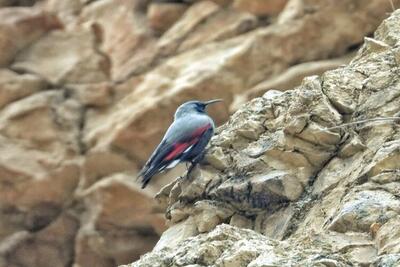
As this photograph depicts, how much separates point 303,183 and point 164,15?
36.3 feet

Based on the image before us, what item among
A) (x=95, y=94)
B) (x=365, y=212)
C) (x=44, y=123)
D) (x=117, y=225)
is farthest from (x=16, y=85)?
(x=365, y=212)

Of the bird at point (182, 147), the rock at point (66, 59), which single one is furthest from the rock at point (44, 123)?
the bird at point (182, 147)

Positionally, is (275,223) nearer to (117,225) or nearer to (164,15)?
(117,225)

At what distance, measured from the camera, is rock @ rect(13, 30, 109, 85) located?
17016 millimetres

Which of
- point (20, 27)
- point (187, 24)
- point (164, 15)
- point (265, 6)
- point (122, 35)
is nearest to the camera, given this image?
point (265, 6)

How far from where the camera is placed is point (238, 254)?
4.96 meters

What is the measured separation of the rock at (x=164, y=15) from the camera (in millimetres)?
17172

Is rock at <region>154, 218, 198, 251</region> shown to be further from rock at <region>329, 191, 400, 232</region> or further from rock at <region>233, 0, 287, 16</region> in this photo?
rock at <region>233, 0, 287, 16</region>

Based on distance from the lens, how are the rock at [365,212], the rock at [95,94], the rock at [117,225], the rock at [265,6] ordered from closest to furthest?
the rock at [365,212]
the rock at [117,225]
the rock at [265,6]
the rock at [95,94]

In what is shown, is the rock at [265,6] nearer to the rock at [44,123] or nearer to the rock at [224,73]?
the rock at [224,73]

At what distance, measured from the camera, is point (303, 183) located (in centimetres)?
646

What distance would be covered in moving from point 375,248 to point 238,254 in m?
0.72

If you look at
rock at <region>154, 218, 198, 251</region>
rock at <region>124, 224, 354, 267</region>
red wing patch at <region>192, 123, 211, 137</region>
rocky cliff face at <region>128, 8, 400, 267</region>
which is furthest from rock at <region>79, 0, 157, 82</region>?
rock at <region>124, 224, 354, 267</region>

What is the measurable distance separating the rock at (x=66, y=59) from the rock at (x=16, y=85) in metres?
0.27
